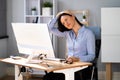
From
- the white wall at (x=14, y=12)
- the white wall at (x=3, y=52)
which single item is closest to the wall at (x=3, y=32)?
the white wall at (x=3, y=52)

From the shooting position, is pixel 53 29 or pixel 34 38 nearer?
pixel 34 38

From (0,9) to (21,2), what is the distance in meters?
0.46

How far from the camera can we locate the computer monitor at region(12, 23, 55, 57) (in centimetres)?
235

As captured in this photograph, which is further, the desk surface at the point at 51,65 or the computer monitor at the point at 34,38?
the computer monitor at the point at 34,38

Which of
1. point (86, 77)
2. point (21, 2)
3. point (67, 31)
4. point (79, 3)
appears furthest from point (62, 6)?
point (86, 77)

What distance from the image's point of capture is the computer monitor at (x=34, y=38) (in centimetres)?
235

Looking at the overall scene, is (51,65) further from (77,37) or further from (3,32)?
Answer: (3,32)

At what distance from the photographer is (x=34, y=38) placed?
2467 mm

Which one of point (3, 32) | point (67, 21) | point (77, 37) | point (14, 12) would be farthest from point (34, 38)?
point (14, 12)

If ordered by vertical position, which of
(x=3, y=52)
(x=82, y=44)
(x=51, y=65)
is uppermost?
(x=82, y=44)

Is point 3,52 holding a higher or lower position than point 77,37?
lower

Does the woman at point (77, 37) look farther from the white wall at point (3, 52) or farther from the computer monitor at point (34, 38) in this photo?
the white wall at point (3, 52)

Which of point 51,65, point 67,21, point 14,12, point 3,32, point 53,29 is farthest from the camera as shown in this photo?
point 14,12

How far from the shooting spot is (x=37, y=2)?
4.79 meters
